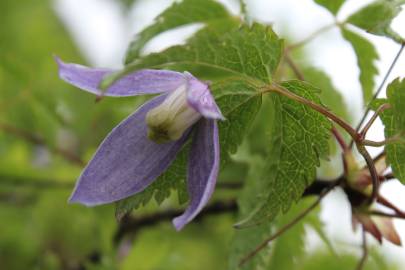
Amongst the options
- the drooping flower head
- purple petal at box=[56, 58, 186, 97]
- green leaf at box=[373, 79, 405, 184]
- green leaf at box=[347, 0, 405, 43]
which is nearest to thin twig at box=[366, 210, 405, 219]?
the drooping flower head

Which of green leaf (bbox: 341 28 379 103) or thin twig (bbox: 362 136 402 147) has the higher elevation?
thin twig (bbox: 362 136 402 147)

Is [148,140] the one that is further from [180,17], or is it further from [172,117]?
[180,17]

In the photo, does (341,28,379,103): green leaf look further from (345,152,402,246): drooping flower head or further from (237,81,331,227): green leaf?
(237,81,331,227): green leaf

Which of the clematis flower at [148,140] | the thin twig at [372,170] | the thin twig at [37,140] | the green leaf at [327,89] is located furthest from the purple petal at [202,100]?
the thin twig at [37,140]

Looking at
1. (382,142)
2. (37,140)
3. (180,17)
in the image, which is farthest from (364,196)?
(37,140)

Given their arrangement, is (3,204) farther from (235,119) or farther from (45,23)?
(235,119)
